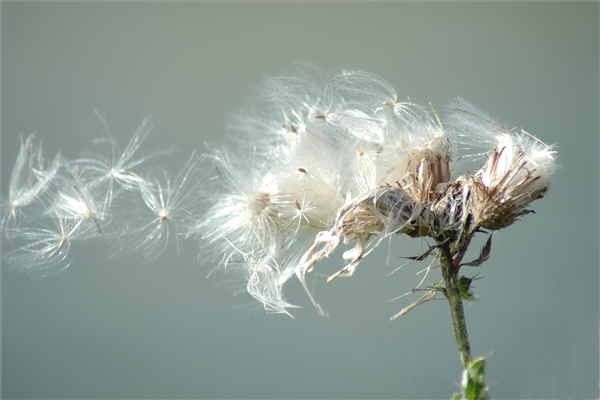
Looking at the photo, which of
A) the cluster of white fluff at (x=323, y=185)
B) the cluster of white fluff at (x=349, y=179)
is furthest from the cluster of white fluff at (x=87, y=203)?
the cluster of white fluff at (x=349, y=179)

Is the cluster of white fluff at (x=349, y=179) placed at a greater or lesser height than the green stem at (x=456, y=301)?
greater

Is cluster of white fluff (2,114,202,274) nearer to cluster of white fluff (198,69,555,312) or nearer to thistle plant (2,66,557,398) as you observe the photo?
thistle plant (2,66,557,398)

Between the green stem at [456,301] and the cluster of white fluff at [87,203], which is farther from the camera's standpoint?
the cluster of white fluff at [87,203]

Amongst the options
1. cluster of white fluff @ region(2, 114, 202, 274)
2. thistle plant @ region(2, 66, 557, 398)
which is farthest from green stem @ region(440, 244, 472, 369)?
cluster of white fluff @ region(2, 114, 202, 274)

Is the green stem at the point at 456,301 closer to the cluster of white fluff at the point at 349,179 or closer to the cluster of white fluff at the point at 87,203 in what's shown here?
the cluster of white fluff at the point at 349,179

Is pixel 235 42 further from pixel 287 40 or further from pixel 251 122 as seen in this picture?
pixel 251 122

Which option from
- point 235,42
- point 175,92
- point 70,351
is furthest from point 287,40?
point 70,351

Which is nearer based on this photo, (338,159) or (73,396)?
(338,159)

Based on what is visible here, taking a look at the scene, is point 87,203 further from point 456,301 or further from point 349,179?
point 456,301
